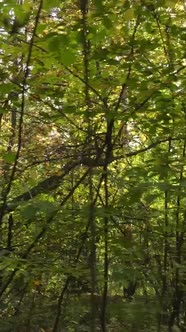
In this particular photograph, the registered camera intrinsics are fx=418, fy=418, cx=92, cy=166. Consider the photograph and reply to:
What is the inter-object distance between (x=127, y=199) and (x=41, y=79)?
108 centimetres

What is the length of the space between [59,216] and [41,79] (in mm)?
1012

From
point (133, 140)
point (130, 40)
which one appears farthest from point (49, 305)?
point (130, 40)

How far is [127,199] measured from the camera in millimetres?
2756

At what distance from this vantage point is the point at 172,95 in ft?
10.2

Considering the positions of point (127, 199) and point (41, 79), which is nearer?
point (127, 199)

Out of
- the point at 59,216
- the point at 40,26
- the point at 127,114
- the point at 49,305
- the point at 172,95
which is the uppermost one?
the point at 40,26

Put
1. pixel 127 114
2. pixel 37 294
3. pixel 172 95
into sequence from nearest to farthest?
pixel 127 114, pixel 172 95, pixel 37 294

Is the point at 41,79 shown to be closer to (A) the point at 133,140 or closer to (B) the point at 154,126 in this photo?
(B) the point at 154,126

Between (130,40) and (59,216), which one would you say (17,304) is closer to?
(59,216)

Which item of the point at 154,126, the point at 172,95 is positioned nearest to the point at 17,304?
the point at 154,126

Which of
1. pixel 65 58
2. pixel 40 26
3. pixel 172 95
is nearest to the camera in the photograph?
pixel 65 58

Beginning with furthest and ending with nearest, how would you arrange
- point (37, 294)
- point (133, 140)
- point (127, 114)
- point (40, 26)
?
1. point (133, 140)
2. point (37, 294)
3. point (127, 114)
4. point (40, 26)

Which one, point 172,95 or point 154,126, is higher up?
point 172,95

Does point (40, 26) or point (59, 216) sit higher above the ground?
point (40, 26)
